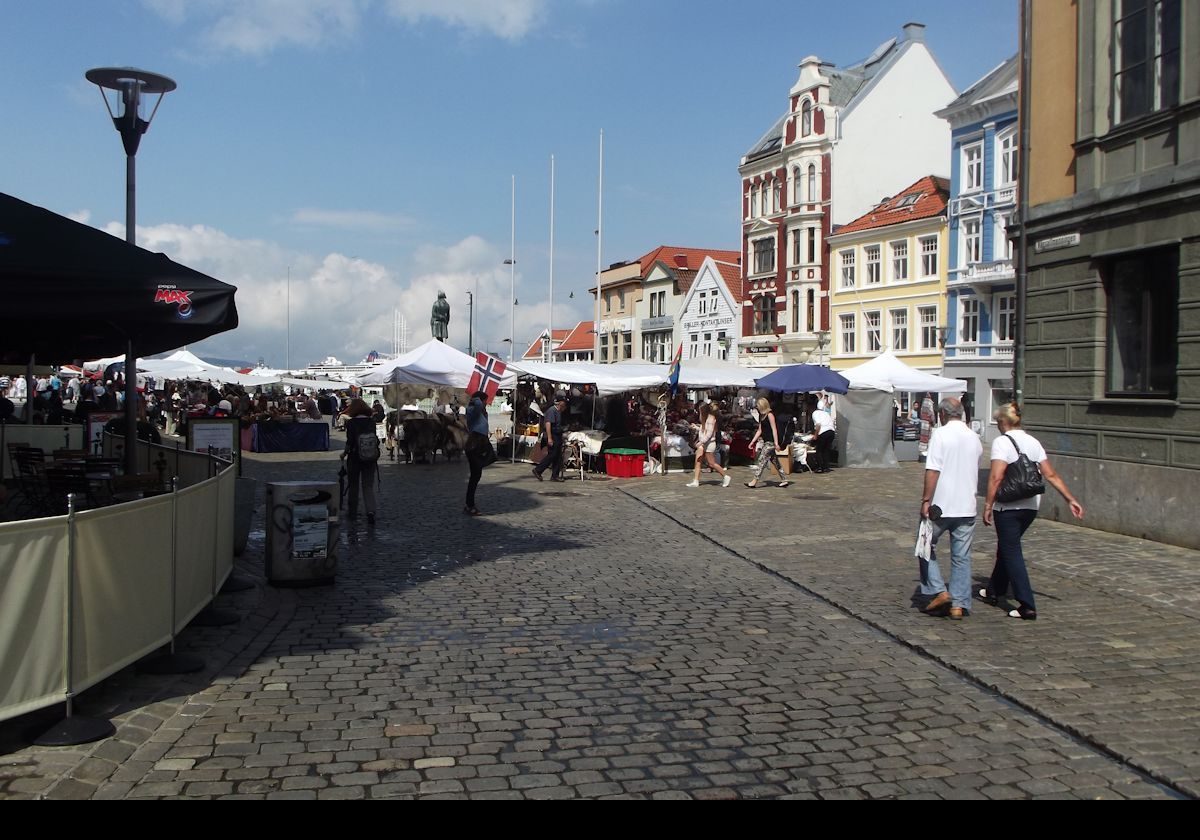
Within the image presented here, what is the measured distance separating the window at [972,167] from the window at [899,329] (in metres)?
7.03

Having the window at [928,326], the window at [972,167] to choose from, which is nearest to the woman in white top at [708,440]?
the window at [972,167]

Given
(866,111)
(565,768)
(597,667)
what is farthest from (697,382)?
(866,111)

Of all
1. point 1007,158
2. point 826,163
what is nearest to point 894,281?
point 1007,158

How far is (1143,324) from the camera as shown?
12844 mm

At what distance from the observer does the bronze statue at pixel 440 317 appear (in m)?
40.5

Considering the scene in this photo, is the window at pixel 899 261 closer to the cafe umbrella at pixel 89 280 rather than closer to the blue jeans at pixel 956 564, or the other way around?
the blue jeans at pixel 956 564

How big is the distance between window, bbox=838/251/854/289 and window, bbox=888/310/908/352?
367cm

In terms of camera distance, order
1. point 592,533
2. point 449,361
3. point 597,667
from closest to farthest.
Result: point 597,667 < point 592,533 < point 449,361

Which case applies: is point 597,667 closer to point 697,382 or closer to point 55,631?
point 55,631

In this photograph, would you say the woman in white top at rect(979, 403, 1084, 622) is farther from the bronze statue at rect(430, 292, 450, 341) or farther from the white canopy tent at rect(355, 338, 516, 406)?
the bronze statue at rect(430, 292, 450, 341)

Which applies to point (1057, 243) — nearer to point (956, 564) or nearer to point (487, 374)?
point (956, 564)

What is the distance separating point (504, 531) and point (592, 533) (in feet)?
3.81

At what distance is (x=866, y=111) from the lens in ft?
174

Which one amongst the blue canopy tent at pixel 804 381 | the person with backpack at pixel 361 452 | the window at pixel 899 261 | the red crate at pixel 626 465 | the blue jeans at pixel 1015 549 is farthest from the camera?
the window at pixel 899 261
